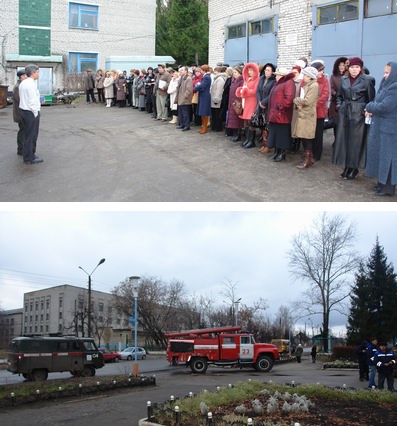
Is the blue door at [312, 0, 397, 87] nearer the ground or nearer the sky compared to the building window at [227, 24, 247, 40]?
nearer the ground

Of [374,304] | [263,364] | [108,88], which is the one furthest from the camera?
[374,304]

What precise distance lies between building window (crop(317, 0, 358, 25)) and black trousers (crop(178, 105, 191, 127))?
543cm

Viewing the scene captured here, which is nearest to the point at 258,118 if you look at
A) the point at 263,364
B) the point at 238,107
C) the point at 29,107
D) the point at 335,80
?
the point at 238,107

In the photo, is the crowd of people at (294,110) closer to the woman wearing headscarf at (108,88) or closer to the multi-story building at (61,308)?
the woman wearing headscarf at (108,88)

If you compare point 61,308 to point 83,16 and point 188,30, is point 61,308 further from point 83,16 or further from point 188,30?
point 188,30

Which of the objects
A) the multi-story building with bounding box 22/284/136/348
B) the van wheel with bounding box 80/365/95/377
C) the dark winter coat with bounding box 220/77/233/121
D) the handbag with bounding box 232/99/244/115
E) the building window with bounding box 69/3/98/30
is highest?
the building window with bounding box 69/3/98/30

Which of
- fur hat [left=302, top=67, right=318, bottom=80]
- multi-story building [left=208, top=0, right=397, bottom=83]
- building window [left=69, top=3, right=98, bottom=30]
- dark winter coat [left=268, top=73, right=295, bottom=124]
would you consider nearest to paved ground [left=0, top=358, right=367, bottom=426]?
dark winter coat [left=268, top=73, right=295, bottom=124]

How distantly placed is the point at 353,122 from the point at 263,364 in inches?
447

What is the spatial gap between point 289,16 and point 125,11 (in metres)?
17.7

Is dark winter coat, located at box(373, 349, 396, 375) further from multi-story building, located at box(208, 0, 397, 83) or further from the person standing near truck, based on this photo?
the person standing near truck

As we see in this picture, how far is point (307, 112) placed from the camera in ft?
33.8

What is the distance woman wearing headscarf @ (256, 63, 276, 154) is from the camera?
11.4m

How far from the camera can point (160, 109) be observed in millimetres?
16844

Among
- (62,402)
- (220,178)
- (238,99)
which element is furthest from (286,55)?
(62,402)
